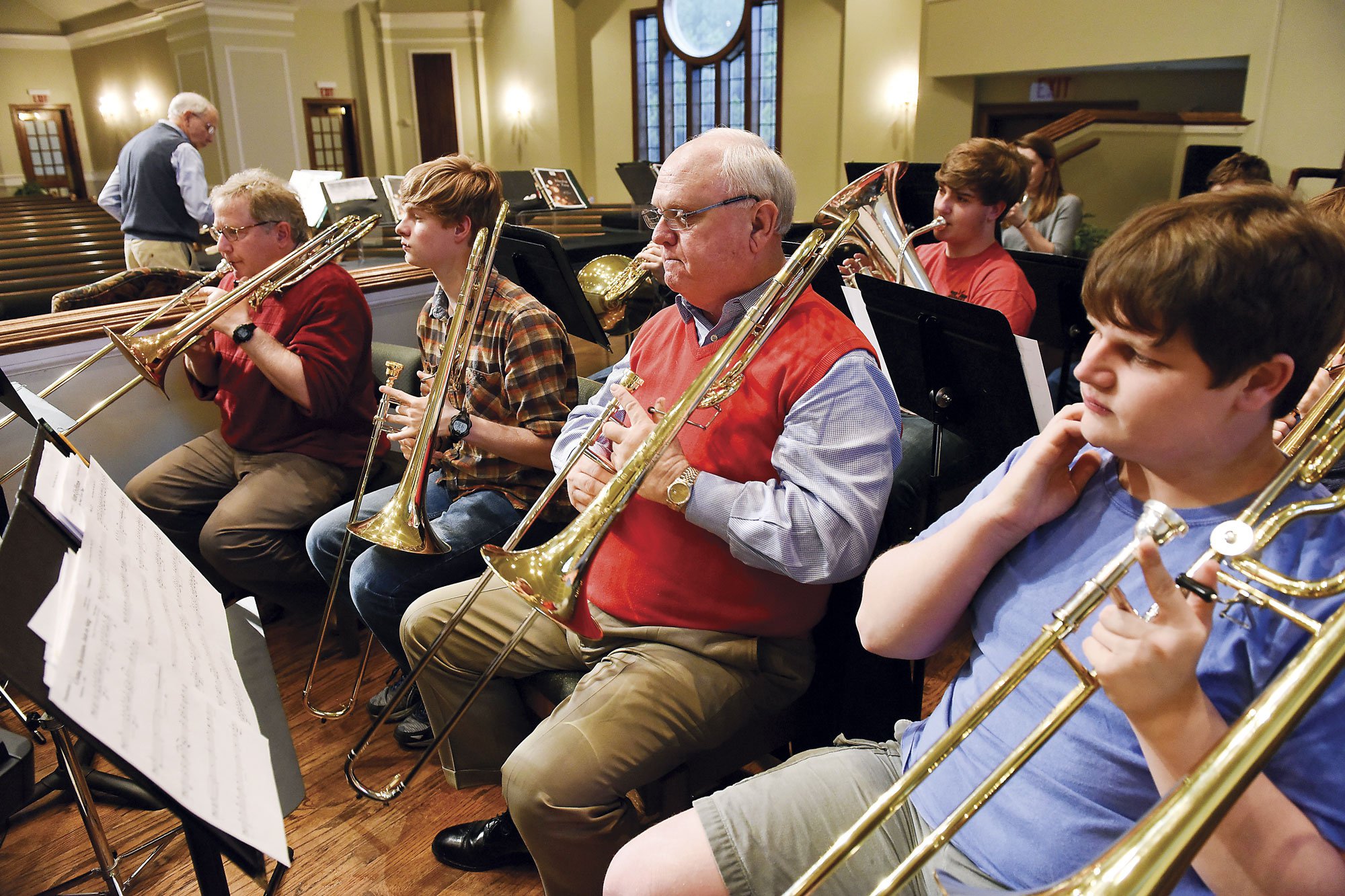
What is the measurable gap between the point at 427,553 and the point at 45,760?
1173 mm

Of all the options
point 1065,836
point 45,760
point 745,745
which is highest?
point 1065,836

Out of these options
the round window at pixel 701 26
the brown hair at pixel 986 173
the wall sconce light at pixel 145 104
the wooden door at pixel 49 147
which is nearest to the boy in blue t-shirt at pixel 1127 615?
the brown hair at pixel 986 173

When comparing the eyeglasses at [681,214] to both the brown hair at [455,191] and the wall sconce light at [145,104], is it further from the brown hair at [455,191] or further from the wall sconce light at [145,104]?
the wall sconce light at [145,104]

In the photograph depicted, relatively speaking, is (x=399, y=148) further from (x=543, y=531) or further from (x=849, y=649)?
(x=849, y=649)

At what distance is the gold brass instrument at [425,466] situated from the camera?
6.41ft

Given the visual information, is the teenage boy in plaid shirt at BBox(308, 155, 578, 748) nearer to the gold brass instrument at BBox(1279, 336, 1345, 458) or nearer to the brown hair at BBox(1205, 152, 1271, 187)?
the gold brass instrument at BBox(1279, 336, 1345, 458)

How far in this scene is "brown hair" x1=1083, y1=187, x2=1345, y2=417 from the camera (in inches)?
33.5

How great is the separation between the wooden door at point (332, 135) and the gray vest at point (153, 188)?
6.52 meters

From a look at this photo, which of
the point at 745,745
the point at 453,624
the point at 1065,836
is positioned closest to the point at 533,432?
the point at 453,624

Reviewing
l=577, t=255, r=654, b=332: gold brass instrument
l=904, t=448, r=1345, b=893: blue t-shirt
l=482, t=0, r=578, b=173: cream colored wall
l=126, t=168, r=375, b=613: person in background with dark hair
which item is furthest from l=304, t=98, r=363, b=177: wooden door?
l=904, t=448, r=1345, b=893: blue t-shirt

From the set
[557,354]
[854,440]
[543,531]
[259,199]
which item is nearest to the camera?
[854,440]

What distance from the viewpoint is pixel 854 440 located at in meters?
1.45

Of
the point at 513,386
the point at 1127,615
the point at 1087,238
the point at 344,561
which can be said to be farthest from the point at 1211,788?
the point at 1087,238

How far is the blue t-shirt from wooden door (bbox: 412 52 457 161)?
12.0 meters
